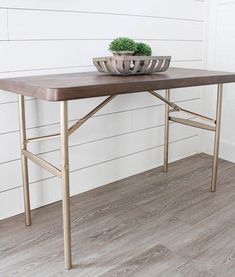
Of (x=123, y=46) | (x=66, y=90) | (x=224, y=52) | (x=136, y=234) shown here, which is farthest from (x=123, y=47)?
(x=224, y=52)

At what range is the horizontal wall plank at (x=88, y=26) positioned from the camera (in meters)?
1.66

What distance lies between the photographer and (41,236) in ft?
5.40

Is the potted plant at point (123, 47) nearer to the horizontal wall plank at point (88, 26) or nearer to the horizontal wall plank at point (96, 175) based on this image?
the horizontal wall plank at point (88, 26)

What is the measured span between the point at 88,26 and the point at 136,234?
3.72 ft

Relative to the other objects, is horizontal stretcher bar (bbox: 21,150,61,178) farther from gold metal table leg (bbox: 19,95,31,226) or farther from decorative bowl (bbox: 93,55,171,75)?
decorative bowl (bbox: 93,55,171,75)

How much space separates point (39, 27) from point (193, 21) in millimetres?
1257

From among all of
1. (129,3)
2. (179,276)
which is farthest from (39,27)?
(179,276)

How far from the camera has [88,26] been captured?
6.25ft

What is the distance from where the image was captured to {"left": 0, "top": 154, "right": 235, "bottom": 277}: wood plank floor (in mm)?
1425

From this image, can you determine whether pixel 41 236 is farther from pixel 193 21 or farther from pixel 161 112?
pixel 193 21

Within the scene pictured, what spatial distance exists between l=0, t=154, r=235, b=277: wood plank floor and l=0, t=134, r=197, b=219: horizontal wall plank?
5 centimetres

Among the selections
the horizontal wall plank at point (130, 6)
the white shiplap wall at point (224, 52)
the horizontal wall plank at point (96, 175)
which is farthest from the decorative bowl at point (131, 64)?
the white shiplap wall at point (224, 52)

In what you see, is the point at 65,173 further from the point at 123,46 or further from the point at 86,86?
the point at 123,46

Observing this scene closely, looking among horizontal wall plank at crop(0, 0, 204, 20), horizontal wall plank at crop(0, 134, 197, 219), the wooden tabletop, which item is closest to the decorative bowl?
the wooden tabletop
